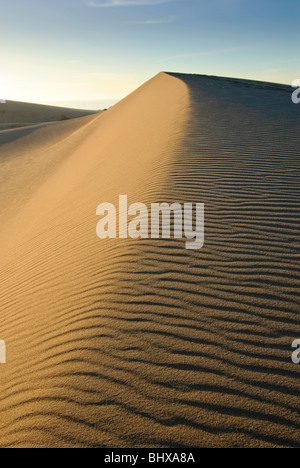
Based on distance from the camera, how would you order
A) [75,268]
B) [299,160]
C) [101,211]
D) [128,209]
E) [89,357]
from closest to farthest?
[89,357]
[75,268]
[128,209]
[101,211]
[299,160]

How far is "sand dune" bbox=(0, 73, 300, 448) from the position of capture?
2.25 meters

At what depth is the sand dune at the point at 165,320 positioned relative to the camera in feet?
7.38

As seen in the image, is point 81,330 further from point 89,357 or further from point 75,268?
point 75,268

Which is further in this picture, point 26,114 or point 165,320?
point 26,114

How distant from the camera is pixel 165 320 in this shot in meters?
3.02

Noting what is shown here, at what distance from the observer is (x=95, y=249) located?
4645 mm

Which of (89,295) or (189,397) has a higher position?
(89,295)

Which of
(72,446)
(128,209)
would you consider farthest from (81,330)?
(128,209)

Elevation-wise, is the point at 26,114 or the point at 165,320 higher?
the point at 26,114

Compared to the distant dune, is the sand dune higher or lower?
lower

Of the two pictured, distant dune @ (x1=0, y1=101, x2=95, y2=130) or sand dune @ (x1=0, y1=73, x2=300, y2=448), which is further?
distant dune @ (x1=0, y1=101, x2=95, y2=130)

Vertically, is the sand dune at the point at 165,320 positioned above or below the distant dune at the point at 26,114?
below

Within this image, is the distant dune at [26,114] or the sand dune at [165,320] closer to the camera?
the sand dune at [165,320]

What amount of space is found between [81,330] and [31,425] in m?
0.87
